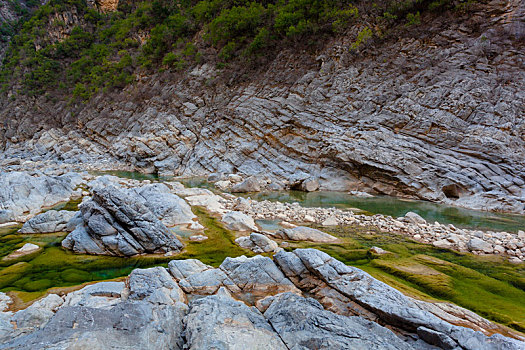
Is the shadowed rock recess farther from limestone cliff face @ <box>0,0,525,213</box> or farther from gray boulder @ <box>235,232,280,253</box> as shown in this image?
limestone cliff face @ <box>0,0,525,213</box>

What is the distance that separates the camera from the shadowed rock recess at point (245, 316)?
2898 mm

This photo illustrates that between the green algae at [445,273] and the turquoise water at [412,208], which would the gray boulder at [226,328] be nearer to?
the green algae at [445,273]

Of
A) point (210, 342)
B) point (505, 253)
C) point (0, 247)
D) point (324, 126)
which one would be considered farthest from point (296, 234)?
point (324, 126)

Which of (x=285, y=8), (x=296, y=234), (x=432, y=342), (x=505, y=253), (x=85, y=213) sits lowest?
(x=505, y=253)

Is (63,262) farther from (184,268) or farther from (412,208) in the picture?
(412,208)

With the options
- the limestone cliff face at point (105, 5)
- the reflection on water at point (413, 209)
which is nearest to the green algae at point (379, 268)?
the reflection on water at point (413, 209)

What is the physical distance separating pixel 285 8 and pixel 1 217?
27235 millimetres

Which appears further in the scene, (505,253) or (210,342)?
(505,253)

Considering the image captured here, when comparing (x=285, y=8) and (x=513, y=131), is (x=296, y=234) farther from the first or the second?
(x=285, y=8)

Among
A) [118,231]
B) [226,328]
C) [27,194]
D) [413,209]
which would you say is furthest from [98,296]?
[413,209]

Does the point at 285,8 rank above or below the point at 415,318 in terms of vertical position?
above

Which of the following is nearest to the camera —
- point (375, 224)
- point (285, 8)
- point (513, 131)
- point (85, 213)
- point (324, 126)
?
point (85, 213)

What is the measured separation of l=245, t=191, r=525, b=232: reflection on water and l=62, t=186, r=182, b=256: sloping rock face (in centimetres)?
857

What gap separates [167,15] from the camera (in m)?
38.4
